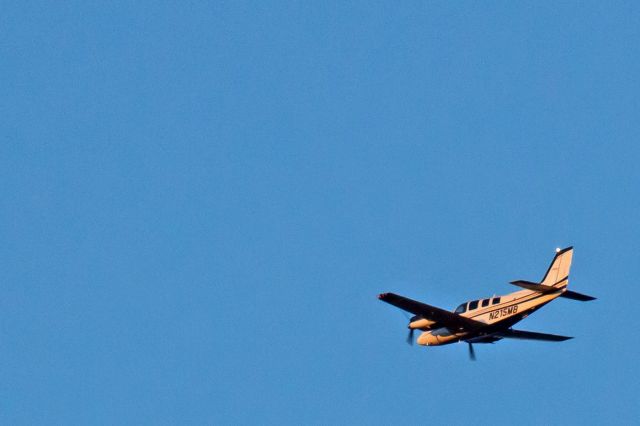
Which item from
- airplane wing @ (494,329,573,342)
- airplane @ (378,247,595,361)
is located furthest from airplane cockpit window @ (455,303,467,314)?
airplane wing @ (494,329,573,342)

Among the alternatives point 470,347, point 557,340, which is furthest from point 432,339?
point 557,340

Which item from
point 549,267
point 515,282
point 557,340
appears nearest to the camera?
point 515,282

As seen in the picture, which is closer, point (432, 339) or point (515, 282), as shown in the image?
point (515, 282)

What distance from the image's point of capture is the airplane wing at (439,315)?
318 feet

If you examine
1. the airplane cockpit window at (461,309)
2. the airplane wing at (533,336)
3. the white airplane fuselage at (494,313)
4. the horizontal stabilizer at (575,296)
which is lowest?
the horizontal stabilizer at (575,296)

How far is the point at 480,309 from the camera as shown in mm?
99125

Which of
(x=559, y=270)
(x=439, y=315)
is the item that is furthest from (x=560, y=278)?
(x=439, y=315)

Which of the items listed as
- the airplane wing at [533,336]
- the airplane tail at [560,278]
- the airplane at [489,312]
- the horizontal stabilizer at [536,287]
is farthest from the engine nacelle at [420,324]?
the horizontal stabilizer at [536,287]

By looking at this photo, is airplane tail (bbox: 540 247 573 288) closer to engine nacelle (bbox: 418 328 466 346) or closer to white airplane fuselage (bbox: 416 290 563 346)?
white airplane fuselage (bbox: 416 290 563 346)

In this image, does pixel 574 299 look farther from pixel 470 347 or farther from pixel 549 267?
pixel 470 347

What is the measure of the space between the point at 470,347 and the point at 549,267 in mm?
8666

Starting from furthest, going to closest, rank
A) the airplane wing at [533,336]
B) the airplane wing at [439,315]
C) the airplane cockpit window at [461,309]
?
1. the airplane wing at [533,336]
2. the airplane cockpit window at [461,309]
3. the airplane wing at [439,315]

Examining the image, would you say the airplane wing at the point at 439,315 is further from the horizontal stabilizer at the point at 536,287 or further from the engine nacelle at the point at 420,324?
the horizontal stabilizer at the point at 536,287

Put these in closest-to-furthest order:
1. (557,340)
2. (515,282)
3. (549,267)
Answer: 1. (515,282)
2. (549,267)
3. (557,340)
